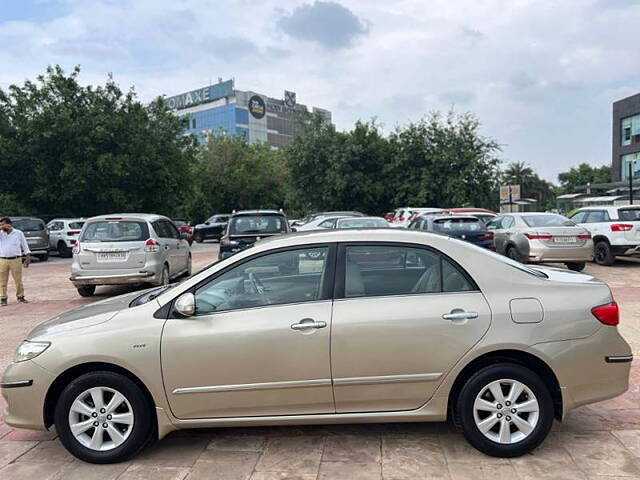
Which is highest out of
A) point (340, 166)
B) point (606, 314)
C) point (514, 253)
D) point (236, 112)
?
point (236, 112)

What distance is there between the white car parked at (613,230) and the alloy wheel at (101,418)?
42.2ft

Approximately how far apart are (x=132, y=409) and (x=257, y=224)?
8279 mm

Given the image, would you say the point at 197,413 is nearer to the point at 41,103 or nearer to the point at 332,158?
the point at 41,103

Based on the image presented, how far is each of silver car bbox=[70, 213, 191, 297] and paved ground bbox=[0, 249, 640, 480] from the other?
223 inches

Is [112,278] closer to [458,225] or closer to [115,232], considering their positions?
[115,232]

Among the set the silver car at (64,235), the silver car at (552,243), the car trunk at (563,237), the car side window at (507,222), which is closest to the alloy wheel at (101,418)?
the silver car at (552,243)

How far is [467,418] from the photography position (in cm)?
350

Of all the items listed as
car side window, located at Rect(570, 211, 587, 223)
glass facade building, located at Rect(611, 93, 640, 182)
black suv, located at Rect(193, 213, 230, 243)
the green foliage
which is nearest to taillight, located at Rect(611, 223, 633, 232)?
car side window, located at Rect(570, 211, 587, 223)

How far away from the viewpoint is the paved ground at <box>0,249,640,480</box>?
3365 mm

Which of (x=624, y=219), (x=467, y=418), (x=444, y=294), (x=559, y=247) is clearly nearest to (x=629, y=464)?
(x=467, y=418)

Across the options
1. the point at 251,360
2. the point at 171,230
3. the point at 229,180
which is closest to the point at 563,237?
the point at 171,230

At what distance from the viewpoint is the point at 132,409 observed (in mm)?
3543

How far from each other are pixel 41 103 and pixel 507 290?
2709cm

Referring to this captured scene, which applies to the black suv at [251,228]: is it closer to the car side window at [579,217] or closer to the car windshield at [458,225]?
the car windshield at [458,225]
